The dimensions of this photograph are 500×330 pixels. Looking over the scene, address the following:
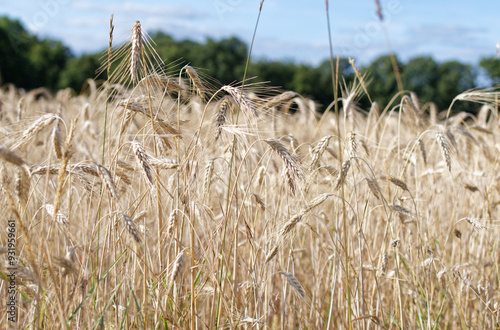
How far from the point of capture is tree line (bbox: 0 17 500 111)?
91.0ft

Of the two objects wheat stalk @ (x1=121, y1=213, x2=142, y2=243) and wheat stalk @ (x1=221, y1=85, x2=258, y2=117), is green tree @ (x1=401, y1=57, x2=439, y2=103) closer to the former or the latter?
wheat stalk @ (x1=221, y1=85, x2=258, y2=117)

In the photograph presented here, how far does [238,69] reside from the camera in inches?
1460

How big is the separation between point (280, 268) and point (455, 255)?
1.51 meters

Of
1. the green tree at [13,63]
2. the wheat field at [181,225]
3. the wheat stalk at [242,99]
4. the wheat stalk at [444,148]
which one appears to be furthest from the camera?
the green tree at [13,63]

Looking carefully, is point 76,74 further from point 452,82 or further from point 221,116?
point 221,116

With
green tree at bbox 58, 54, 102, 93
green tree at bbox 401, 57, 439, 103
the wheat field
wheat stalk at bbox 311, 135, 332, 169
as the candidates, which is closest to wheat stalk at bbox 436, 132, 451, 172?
the wheat field

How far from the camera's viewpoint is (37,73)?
98.6ft

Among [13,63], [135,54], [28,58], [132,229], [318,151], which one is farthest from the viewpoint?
[28,58]

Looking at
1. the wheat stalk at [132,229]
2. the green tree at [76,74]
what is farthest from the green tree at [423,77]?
the wheat stalk at [132,229]

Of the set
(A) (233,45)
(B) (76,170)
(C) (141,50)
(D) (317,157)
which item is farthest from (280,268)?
(A) (233,45)

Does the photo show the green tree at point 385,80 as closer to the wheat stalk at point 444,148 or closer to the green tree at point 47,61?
the green tree at point 47,61

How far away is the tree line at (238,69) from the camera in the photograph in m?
27.7

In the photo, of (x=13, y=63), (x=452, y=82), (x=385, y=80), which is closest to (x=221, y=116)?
(x=13, y=63)

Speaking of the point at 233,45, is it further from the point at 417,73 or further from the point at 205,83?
the point at 205,83
